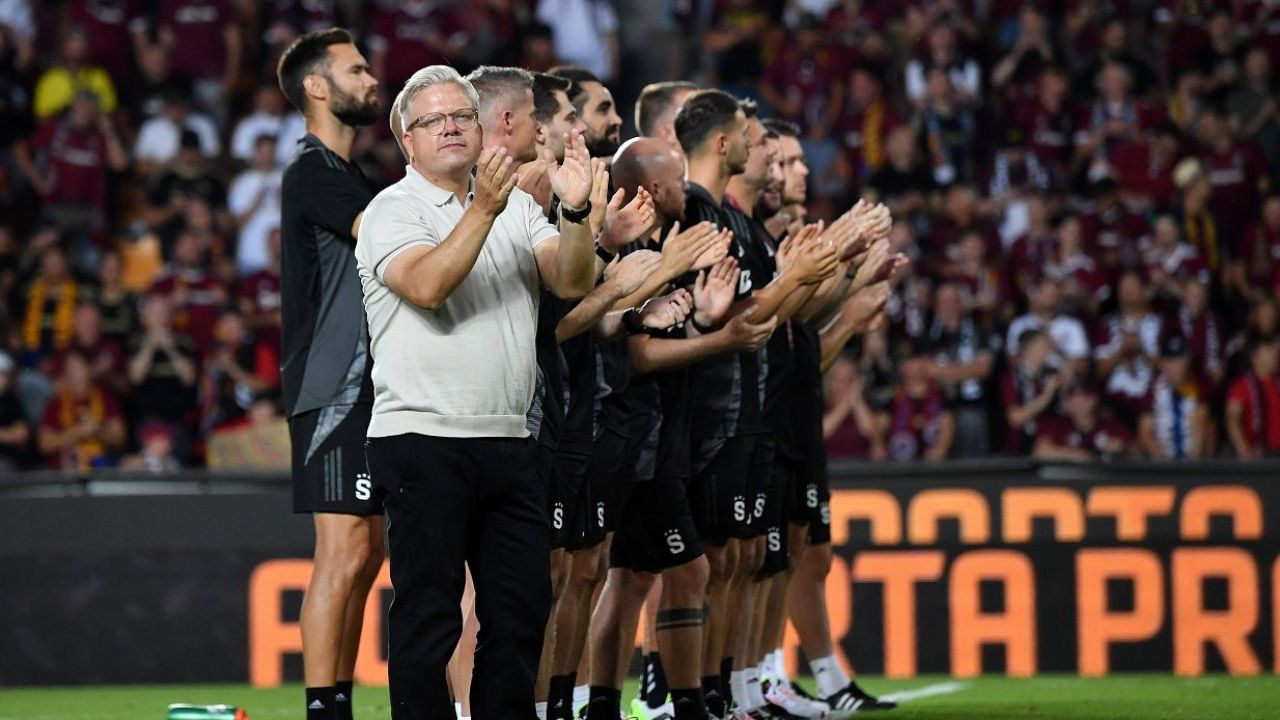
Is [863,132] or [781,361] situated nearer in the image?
[781,361]

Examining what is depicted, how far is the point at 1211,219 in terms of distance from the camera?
1587 cm

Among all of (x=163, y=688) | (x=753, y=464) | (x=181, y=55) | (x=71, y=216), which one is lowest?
(x=163, y=688)

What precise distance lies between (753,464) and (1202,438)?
22.1 ft

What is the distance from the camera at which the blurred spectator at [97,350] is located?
1479cm

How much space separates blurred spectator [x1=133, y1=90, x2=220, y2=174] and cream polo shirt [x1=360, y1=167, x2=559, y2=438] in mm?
12035

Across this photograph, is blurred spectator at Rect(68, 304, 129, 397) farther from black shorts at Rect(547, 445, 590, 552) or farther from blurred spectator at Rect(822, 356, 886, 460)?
black shorts at Rect(547, 445, 590, 552)

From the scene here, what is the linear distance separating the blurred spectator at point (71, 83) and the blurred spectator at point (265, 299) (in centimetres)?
261

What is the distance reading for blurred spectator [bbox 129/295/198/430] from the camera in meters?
14.6

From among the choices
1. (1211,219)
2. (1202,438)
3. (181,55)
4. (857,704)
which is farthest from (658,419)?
(181,55)

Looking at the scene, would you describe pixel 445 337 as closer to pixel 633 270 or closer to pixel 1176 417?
pixel 633 270

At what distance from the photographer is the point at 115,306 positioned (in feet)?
50.5

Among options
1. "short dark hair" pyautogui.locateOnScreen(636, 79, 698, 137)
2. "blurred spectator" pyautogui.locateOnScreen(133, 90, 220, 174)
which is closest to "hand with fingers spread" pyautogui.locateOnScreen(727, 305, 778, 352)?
"short dark hair" pyautogui.locateOnScreen(636, 79, 698, 137)

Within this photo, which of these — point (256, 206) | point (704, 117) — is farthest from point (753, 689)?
point (256, 206)

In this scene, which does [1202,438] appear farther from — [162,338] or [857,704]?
[162,338]
